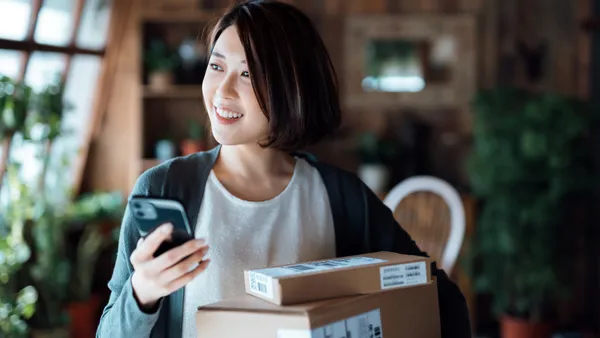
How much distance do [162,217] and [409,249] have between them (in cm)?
53

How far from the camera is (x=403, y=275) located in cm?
107

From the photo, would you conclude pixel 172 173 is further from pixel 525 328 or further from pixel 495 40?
pixel 495 40

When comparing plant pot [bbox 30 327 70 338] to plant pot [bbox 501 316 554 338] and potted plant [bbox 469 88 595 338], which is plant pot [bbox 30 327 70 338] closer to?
potted plant [bbox 469 88 595 338]

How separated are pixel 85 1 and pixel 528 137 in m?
2.65

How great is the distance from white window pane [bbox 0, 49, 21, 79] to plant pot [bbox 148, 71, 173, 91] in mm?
923

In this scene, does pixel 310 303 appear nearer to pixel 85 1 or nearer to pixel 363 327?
pixel 363 327

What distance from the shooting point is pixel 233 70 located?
1183 mm

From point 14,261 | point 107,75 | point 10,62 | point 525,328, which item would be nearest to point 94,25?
point 107,75

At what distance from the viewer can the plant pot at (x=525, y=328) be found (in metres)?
3.95

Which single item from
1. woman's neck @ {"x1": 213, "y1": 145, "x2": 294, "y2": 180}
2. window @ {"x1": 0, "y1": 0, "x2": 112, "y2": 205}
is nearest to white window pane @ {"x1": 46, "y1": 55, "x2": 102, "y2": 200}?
window @ {"x1": 0, "y1": 0, "x2": 112, "y2": 205}

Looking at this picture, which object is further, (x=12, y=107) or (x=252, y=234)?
(x=12, y=107)

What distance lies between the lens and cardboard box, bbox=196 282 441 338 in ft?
3.04

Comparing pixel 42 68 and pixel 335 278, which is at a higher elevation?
pixel 42 68

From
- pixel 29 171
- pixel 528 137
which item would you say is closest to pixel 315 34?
pixel 528 137
